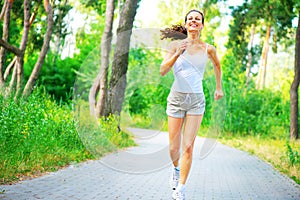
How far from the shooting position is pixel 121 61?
15844 millimetres

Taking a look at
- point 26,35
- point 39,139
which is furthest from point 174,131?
point 26,35

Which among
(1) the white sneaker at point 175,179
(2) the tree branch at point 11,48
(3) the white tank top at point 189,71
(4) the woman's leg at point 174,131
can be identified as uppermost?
(2) the tree branch at point 11,48

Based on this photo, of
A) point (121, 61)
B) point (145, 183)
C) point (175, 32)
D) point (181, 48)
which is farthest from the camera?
point (121, 61)

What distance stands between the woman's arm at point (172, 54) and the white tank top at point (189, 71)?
5.0 inches

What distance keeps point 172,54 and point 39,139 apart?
4258 mm

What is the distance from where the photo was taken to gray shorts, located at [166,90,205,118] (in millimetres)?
6455

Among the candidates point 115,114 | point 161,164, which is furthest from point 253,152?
point 161,164

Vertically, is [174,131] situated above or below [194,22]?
below

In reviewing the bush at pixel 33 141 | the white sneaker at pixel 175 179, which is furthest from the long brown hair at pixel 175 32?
the bush at pixel 33 141

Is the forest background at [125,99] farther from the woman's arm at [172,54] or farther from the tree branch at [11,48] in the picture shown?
the woman's arm at [172,54]

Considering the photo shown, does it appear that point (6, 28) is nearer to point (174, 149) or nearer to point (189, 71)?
point (174, 149)

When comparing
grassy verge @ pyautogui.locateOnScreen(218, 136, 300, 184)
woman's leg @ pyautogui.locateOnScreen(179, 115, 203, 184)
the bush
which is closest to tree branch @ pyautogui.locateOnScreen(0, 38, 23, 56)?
the bush

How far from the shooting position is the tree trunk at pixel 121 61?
15617 millimetres

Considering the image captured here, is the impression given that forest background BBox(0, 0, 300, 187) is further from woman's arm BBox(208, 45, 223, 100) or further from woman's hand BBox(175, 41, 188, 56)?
woman's hand BBox(175, 41, 188, 56)
